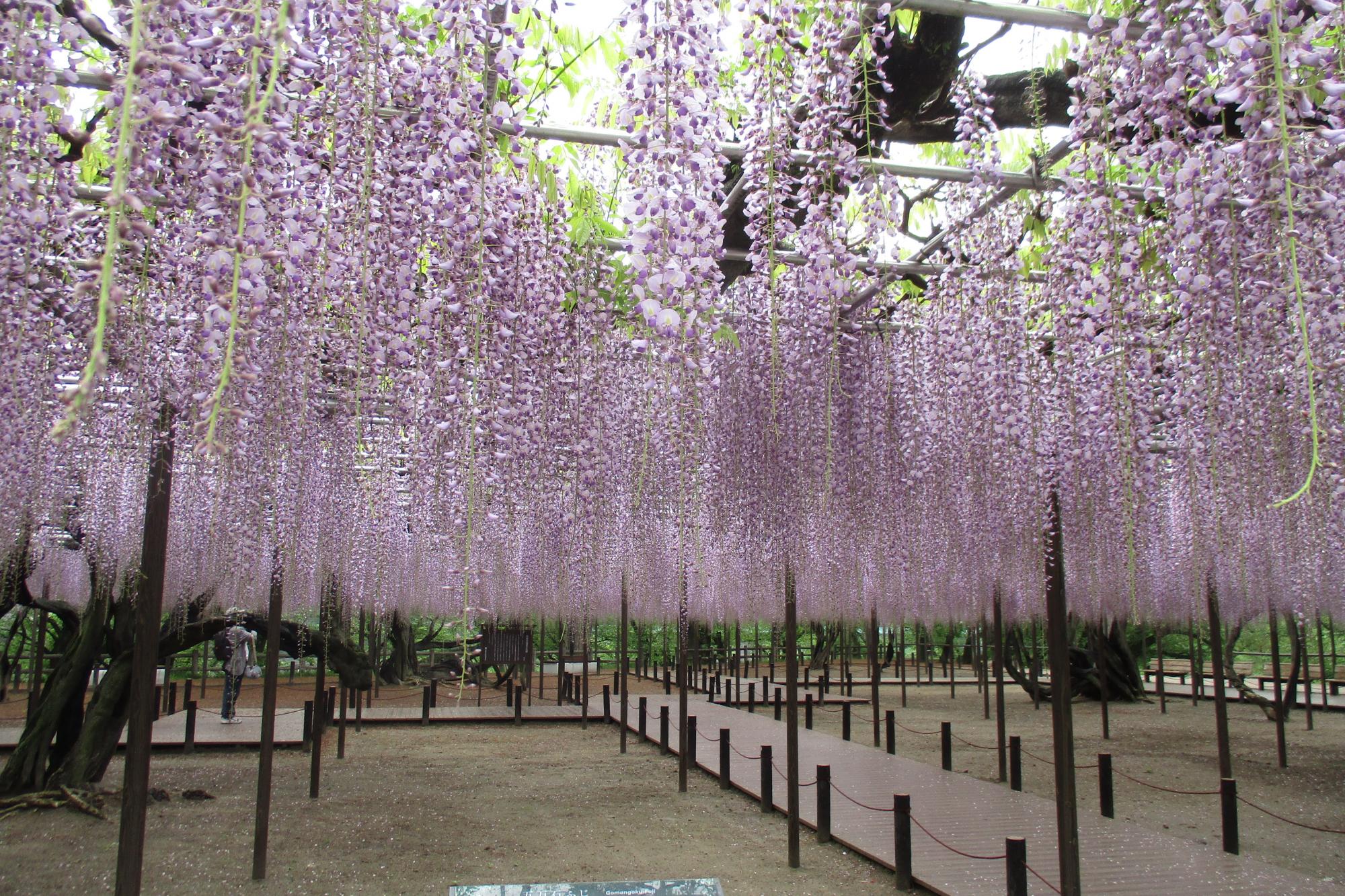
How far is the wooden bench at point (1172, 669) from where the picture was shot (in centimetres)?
2163

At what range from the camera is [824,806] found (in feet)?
20.8

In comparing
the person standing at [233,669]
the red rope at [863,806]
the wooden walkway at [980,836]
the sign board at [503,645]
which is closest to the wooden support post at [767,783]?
the wooden walkway at [980,836]

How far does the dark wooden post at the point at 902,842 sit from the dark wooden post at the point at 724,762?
9.87 feet

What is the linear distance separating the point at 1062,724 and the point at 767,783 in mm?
3011

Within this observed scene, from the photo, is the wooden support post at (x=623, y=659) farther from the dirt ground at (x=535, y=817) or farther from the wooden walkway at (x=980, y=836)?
the wooden walkway at (x=980, y=836)

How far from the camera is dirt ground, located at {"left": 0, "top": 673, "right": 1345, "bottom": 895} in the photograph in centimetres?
575

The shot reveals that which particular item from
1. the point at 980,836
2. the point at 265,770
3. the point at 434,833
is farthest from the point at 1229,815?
the point at 265,770

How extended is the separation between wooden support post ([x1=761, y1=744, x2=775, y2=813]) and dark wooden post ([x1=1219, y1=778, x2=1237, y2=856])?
3.00 m

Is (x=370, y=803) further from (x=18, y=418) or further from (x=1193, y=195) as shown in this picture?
(x=1193, y=195)

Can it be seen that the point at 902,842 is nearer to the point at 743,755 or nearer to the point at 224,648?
the point at 743,755

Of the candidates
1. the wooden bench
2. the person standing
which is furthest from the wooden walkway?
the wooden bench

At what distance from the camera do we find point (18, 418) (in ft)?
14.7

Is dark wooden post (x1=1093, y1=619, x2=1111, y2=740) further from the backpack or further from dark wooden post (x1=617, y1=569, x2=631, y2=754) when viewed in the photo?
the backpack

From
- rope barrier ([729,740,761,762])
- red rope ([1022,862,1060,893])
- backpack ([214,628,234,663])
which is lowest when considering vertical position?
rope barrier ([729,740,761,762])
